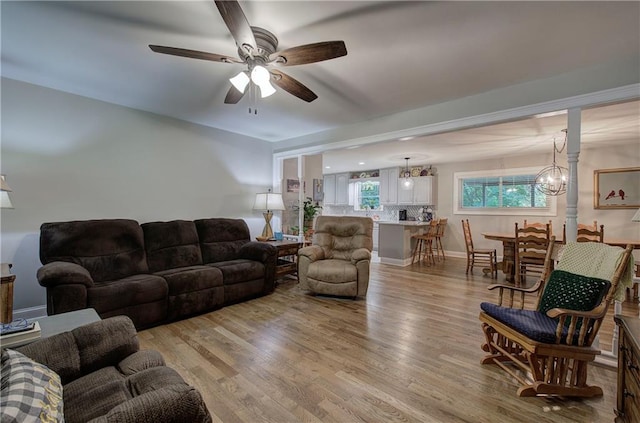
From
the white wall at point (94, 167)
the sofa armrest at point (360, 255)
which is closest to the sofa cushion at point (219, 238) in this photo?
the white wall at point (94, 167)

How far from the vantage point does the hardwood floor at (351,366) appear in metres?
1.68

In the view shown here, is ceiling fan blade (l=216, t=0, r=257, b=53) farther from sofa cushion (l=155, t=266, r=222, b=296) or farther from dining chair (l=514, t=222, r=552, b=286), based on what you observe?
dining chair (l=514, t=222, r=552, b=286)

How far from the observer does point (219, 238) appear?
3957mm

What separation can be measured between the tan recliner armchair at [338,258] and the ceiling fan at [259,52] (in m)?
2.17

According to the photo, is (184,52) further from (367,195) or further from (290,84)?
(367,195)

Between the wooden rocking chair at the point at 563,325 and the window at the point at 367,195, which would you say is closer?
the wooden rocking chair at the point at 563,325

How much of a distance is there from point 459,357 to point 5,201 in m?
3.90

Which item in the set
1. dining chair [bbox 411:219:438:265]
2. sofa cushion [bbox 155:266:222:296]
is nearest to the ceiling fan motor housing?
sofa cushion [bbox 155:266:222:296]

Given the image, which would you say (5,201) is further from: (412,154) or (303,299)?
(412,154)

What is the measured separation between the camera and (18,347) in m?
1.26

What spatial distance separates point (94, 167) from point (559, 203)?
794 centimetres

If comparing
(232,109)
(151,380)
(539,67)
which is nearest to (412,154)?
(539,67)

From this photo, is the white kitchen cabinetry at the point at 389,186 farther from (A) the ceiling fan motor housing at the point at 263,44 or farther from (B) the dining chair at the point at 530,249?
(A) the ceiling fan motor housing at the point at 263,44

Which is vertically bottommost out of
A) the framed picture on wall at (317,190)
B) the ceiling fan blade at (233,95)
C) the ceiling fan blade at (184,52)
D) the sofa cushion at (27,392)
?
the sofa cushion at (27,392)
